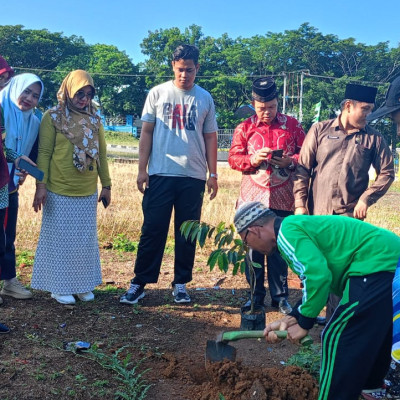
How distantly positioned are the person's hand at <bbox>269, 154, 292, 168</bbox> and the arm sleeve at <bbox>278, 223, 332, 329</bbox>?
1737 millimetres

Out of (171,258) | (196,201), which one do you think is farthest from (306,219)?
(171,258)

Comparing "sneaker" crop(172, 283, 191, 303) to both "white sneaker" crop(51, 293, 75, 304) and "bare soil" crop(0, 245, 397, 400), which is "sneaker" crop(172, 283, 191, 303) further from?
"white sneaker" crop(51, 293, 75, 304)

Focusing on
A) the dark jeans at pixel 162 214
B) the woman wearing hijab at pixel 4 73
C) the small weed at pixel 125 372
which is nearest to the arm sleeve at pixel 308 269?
the small weed at pixel 125 372

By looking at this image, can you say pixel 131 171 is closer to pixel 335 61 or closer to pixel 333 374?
pixel 333 374

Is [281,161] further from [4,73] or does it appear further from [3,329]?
[3,329]

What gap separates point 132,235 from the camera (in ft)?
22.3

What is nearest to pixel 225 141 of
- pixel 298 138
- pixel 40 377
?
pixel 298 138

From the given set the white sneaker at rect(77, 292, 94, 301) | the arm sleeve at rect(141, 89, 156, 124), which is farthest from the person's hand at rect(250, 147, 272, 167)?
the white sneaker at rect(77, 292, 94, 301)

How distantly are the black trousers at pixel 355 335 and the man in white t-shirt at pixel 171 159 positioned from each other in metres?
2.15

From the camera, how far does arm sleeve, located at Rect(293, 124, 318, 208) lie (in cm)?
400

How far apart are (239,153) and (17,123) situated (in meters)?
1.91

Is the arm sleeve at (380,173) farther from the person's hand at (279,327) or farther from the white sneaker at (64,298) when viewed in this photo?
the white sneaker at (64,298)

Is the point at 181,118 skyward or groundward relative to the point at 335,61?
groundward

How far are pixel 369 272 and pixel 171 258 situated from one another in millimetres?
3934
